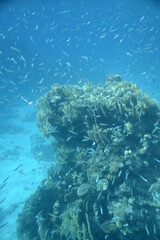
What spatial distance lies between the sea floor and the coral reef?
272cm

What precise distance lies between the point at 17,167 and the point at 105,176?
6.76 meters

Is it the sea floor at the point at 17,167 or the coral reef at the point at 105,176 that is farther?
the sea floor at the point at 17,167

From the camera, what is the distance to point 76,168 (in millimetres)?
8648

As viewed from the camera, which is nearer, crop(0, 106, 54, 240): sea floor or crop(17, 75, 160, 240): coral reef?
crop(17, 75, 160, 240): coral reef

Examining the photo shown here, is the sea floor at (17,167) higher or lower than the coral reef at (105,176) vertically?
higher

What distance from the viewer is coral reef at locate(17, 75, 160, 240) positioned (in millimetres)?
6434

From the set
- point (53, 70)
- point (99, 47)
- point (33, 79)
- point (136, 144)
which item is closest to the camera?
point (136, 144)

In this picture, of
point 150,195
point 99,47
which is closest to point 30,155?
point 150,195

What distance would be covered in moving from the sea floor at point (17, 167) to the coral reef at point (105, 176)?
107 inches

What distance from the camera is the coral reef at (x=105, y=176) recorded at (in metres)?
6.43

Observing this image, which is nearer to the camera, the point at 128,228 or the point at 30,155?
the point at 128,228

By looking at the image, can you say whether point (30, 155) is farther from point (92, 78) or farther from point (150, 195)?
point (92, 78)

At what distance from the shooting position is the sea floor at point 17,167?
1311 cm

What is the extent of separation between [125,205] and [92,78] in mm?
30460
